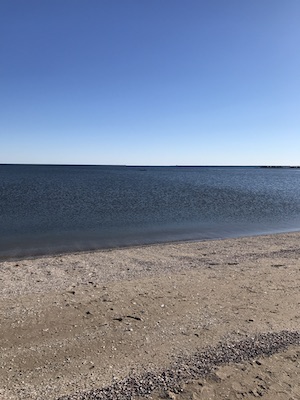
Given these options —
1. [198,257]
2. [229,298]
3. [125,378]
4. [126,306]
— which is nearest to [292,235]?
[198,257]

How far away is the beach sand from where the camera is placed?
4.60 meters

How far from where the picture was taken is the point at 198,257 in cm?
1251

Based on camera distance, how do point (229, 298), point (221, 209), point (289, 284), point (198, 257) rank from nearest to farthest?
point (229, 298), point (289, 284), point (198, 257), point (221, 209)

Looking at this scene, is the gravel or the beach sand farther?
the beach sand

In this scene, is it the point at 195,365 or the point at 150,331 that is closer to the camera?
the point at 195,365

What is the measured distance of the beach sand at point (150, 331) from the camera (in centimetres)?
460

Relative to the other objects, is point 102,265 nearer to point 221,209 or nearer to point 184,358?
point 184,358

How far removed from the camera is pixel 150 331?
6.19 metres

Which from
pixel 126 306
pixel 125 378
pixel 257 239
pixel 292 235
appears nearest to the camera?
pixel 125 378

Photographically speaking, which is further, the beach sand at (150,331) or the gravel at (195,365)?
the beach sand at (150,331)

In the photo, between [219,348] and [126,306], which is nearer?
[219,348]

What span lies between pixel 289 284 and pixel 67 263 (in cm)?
739

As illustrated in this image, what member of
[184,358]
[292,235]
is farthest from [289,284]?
[292,235]

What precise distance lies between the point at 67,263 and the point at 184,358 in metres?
7.21
